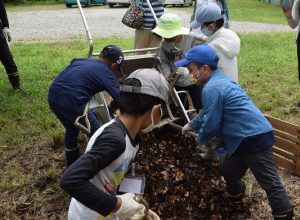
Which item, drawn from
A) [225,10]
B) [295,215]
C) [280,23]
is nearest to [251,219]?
[295,215]

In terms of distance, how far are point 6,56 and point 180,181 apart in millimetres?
3509

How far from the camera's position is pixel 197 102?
4.71 metres

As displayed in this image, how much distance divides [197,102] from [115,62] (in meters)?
1.47

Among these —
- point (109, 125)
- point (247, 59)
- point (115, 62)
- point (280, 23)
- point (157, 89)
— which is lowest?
point (280, 23)

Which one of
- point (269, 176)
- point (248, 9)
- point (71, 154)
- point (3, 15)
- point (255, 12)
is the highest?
point (3, 15)

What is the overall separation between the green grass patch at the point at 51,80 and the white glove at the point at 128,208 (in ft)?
9.09

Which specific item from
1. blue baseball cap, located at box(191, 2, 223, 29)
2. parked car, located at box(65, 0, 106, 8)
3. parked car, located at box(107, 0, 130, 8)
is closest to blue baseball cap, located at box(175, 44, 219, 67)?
blue baseball cap, located at box(191, 2, 223, 29)

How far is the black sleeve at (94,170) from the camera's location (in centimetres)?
175

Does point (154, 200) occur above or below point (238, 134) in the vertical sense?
below

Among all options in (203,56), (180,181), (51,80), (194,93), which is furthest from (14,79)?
(203,56)

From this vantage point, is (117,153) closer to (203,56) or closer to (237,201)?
(203,56)

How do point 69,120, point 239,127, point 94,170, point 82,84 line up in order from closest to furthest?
1. point 94,170
2. point 239,127
3. point 82,84
4. point 69,120

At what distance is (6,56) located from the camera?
598 cm

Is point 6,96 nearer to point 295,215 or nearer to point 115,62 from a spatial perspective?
point 115,62
